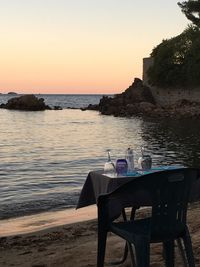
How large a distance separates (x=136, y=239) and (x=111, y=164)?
109 centimetres

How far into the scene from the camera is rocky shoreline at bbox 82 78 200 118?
55.8m

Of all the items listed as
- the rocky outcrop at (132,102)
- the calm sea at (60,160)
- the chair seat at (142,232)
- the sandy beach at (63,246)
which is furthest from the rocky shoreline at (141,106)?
the chair seat at (142,232)

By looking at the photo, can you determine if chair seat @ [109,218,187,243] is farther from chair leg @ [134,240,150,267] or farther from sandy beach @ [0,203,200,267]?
sandy beach @ [0,203,200,267]

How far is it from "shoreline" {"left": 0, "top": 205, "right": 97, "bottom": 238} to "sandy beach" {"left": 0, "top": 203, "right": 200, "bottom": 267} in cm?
3

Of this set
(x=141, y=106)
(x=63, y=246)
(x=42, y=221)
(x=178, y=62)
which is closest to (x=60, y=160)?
(x=42, y=221)

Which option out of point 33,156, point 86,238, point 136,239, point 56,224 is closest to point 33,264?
point 86,238

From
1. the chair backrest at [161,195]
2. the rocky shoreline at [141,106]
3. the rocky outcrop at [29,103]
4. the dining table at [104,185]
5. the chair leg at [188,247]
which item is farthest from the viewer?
the rocky outcrop at [29,103]

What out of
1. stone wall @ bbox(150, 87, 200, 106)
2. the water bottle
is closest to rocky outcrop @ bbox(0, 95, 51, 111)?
stone wall @ bbox(150, 87, 200, 106)

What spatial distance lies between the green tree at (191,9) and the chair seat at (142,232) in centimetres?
5766

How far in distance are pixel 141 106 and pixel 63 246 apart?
183 feet

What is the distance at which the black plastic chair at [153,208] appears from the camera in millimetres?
4270

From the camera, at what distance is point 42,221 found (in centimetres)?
936

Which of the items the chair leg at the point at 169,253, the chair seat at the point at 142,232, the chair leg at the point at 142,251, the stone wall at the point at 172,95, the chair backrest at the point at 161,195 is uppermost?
the stone wall at the point at 172,95

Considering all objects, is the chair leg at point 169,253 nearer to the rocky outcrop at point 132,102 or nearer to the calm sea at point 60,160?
the calm sea at point 60,160
